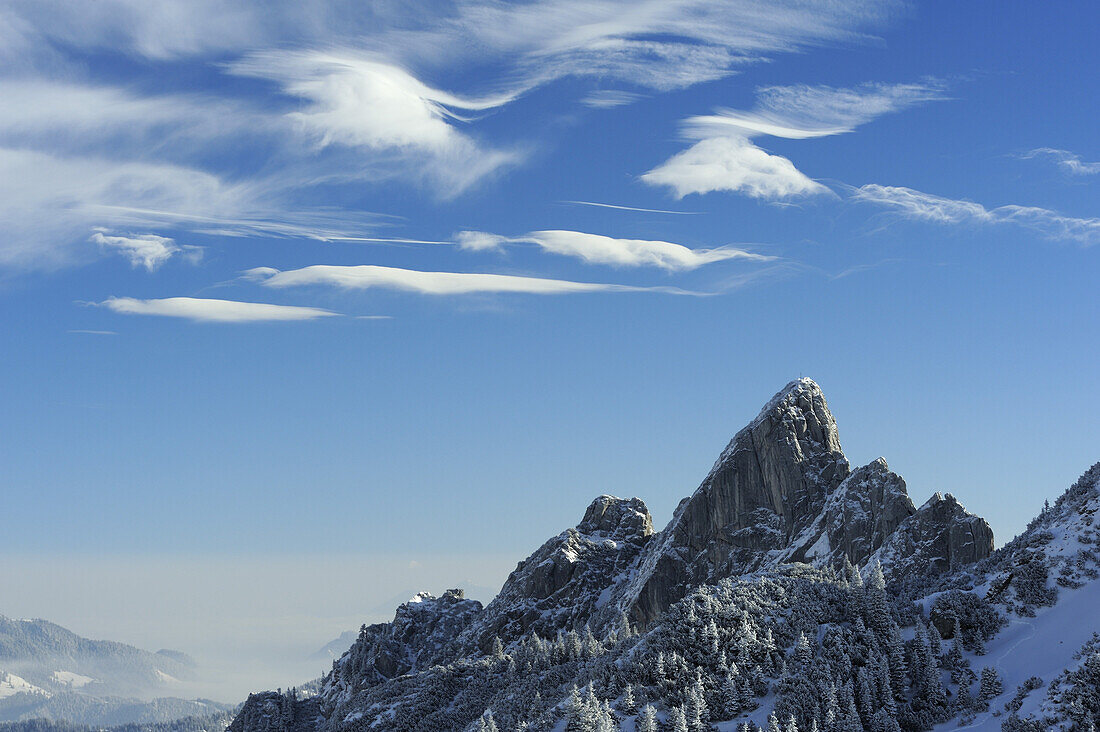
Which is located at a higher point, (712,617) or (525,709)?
(712,617)

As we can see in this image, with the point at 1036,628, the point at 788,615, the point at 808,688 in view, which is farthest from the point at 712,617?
the point at 1036,628

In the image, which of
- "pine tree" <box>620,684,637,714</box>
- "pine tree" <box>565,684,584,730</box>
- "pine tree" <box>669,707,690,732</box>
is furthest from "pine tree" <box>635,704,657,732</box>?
"pine tree" <box>565,684,584,730</box>

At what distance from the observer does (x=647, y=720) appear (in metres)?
146

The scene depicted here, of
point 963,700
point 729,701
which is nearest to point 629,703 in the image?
point 729,701

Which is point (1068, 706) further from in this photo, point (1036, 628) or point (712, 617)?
point (712, 617)

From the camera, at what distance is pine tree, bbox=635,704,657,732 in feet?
477

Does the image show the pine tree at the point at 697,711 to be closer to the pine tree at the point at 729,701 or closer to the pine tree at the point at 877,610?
the pine tree at the point at 729,701

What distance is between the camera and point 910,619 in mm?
167125

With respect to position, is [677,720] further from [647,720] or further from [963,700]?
[963,700]

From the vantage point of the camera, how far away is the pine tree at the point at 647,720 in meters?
145

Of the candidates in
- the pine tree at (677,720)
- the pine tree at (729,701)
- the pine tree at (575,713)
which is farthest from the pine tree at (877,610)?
the pine tree at (575,713)

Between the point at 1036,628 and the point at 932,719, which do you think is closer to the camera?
the point at 932,719

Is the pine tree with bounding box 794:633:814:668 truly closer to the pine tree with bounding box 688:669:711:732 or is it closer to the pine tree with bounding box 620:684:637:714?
the pine tree with bounding box 688:669:711:732

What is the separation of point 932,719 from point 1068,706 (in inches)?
842
